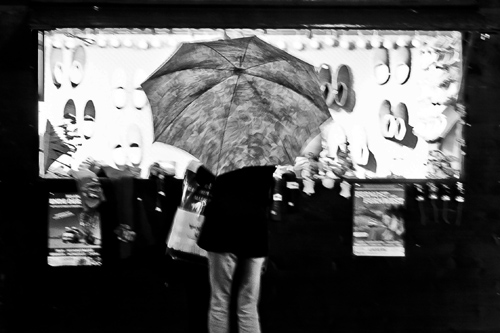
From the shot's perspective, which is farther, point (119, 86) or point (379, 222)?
point (379, 222)

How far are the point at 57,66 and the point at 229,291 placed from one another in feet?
6.90

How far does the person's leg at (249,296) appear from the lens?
482 cm

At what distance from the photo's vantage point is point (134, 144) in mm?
5270

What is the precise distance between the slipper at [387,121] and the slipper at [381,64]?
0.18 metres

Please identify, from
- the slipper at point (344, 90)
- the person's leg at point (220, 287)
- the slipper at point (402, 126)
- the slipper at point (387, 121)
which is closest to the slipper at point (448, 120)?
the slipper at point (402, 126)

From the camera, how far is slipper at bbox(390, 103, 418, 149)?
5289mm

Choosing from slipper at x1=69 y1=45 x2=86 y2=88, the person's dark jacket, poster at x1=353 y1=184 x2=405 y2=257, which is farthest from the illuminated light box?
the person's dark jacket

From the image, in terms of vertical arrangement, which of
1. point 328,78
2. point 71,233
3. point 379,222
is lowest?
point 71,233

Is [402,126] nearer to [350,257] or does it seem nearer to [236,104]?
[350,257]

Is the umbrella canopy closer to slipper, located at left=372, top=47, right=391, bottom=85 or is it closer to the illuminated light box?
the illuminated light box

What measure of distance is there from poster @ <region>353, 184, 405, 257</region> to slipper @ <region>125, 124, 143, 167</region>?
1.67 metres

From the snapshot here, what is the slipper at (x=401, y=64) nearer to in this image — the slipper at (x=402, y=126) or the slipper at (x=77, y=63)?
the slipper at (x=402, y=126)

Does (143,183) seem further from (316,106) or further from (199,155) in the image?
(316,106)

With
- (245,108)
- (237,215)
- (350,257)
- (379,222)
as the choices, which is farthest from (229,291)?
(245,108)
